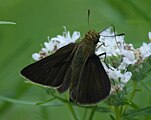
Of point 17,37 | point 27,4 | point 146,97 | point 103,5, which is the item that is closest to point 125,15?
point 103,5

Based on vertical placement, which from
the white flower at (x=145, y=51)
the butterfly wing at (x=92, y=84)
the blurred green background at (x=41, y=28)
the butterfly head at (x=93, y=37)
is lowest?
the blurred green background at (x=41, y=28)

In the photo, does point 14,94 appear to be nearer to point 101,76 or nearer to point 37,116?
point 37,116

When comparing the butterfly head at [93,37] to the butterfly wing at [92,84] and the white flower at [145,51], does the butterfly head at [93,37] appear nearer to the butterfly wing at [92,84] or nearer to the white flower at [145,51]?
the butterfly wing at [92,84]

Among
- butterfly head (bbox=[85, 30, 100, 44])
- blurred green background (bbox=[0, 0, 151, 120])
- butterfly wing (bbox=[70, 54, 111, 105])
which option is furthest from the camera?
blurred green background (bbox=[0, 0, 151, 120])

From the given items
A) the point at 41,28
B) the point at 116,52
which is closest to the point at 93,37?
the point at 116,52

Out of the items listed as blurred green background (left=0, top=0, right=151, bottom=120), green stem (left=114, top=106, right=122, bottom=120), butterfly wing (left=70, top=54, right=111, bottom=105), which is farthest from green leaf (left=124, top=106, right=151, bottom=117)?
blurred green background (left=0, top=0, right=151, bottom=120)

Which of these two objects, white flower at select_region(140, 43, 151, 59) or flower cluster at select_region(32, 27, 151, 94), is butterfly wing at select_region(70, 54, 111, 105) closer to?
flower cluster at select_region(32, 27, 151, 94)

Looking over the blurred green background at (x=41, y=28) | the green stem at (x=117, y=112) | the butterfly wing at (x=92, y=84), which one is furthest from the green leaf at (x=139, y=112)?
the blurred green background at (x=41, y=28)
